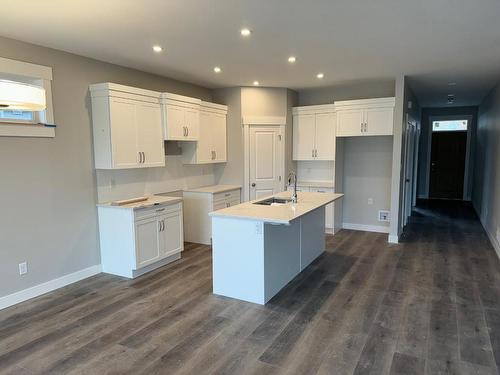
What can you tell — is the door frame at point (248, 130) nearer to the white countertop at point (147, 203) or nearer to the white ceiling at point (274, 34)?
the white ceiling at point (274, 34)

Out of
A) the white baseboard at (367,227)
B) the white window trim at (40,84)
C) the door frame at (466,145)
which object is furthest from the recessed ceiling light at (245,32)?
the door frame at (466,145)

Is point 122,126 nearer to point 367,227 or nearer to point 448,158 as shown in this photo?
point 367,227

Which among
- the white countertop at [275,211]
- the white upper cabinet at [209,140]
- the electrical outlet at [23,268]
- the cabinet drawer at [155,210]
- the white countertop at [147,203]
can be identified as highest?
the white upper cabinet at [209,140]

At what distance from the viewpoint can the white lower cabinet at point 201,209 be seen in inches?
214

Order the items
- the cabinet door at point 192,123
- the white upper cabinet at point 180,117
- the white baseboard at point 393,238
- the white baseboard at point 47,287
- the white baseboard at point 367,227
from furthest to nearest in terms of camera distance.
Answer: the white baseboard at point 367,227, the white baseboard at point 393,238, the cabinet door at point 192,123, the white upper cabinet at point 180,117, the white baseboard at point 47,287

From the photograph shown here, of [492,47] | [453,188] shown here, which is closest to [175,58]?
[492,47]

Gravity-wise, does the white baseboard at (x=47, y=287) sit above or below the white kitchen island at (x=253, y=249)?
below

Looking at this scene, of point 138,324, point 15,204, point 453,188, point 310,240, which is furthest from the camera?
point 453,188

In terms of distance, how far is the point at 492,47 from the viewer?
372 centimetres

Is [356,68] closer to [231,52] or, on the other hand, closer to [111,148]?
[231,52]

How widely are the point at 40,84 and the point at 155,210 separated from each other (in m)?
1.82

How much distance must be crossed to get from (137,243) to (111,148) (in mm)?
1145

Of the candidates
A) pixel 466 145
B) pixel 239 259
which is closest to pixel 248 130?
pixel 239 259

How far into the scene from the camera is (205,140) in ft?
18.6
